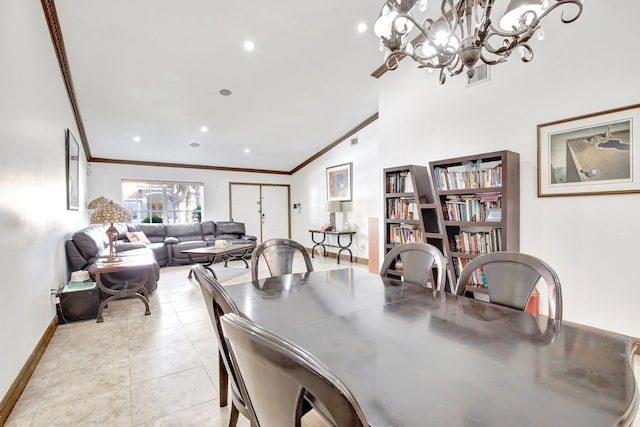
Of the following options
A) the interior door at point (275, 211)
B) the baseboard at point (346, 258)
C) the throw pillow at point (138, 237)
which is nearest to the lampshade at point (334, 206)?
the baseboard at point (346, 258)

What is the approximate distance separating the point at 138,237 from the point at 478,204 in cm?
593

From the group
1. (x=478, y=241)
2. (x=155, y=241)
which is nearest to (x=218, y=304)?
(x=478, y=241)

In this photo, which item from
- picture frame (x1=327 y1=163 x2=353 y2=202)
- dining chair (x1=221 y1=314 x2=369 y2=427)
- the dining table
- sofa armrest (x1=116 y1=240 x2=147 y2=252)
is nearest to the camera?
dining chair (x1=221 y1=314 x2=369 y2=427)

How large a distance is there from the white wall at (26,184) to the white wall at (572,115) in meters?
3.78

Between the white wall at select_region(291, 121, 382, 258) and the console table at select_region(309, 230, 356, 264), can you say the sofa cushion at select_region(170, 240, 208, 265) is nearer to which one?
the console table at select_region(309, 230, 356, 264)

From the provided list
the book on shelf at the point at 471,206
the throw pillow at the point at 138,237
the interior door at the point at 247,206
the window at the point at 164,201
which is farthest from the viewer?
the interior door at the point at 247,206

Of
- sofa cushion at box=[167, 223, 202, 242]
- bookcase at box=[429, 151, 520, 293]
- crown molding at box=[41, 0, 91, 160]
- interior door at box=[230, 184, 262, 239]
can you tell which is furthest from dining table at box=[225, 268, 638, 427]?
interior door at box=[230, 184, 262, 239]

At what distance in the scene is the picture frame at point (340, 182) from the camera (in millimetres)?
6465

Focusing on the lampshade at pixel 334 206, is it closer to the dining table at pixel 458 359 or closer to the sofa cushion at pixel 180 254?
the sofa cushion at pixel 180 254

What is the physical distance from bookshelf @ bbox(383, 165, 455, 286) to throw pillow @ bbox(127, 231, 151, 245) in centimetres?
478

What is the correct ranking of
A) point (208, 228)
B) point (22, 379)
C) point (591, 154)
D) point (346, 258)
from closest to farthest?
point (22, 379) < point (591, 154) < point (346, 258) < point (208, 228)

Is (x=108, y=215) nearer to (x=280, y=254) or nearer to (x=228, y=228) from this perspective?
(x=280, y=254)

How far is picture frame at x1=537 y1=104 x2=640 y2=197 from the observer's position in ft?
7.34

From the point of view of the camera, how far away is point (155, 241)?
21.1ft
